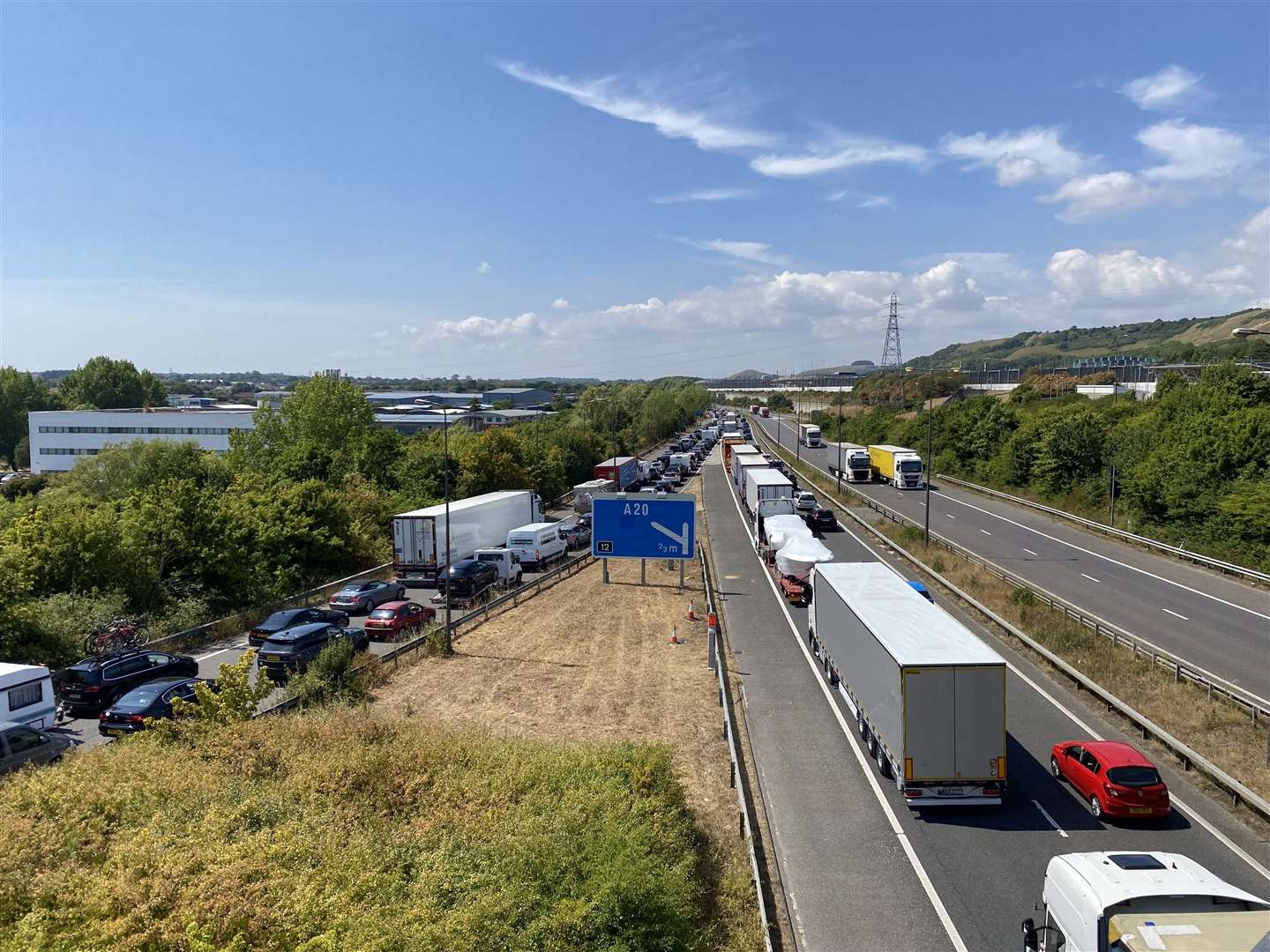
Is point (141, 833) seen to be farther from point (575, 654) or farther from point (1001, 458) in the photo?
point (1001, 458)

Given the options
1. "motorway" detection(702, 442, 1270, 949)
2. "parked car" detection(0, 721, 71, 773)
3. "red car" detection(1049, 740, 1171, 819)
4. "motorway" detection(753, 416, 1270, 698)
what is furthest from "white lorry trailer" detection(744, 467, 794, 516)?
"parked car" detection(0, 721, 71, 773)

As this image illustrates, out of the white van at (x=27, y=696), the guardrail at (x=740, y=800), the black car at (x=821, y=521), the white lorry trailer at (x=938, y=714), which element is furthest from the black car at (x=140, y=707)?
the black car at (x=821, y=521)

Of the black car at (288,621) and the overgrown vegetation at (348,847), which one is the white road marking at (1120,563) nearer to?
the overgrown vegetation at (348,847)

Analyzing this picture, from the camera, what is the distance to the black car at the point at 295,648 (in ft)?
71.7

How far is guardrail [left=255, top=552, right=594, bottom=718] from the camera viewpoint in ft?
63.2

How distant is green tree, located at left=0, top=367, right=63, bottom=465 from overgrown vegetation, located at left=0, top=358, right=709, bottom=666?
185 ft

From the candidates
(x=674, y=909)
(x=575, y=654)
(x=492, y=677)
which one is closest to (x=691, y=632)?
(x=575, y=654)

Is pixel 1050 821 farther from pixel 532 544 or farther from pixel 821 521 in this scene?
pixel 821 521

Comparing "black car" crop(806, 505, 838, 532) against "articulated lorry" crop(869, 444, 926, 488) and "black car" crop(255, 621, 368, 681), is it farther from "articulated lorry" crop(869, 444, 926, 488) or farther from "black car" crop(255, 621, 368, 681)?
"black car" crop(255, 621, 368, 681)

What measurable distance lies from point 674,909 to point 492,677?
45.0 ft

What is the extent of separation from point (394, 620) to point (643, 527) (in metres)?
9.85

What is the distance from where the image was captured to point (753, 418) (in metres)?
191

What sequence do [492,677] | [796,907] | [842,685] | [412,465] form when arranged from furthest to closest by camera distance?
[412,465], [492,677], [842,685], [796,907]

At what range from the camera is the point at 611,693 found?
2148 cm
